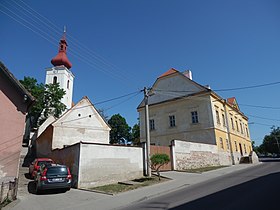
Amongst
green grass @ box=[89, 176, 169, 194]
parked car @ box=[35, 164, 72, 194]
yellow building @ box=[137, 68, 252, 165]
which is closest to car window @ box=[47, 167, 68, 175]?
parked car @ box=[35, 164, 72, 194]

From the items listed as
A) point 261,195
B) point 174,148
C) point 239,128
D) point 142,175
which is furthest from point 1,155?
point 239,128

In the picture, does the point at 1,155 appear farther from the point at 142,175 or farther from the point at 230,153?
the point at 230,153

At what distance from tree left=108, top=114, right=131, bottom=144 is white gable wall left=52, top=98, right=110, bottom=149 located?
33.0 m

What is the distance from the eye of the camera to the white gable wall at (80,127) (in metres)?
25.0

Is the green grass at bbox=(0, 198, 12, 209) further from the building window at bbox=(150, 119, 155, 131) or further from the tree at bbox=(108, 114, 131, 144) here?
the tree at bbox=(108, 114, 131, 144)

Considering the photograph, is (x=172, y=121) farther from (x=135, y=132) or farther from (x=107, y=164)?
(x=135, y=132)

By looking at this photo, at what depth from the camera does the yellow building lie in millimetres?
28108

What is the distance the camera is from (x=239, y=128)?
37.6m

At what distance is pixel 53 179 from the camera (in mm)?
11633

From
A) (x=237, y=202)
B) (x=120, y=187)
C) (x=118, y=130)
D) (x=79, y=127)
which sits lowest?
(x=120, y=187)

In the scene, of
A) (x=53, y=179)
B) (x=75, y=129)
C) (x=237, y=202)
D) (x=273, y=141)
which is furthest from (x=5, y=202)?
(x=273, y=141)

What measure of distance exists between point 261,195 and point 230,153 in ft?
78.4

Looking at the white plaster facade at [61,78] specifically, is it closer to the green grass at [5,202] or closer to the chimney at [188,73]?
the chimney at [188,73]

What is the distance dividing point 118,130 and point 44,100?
86.6 ft
